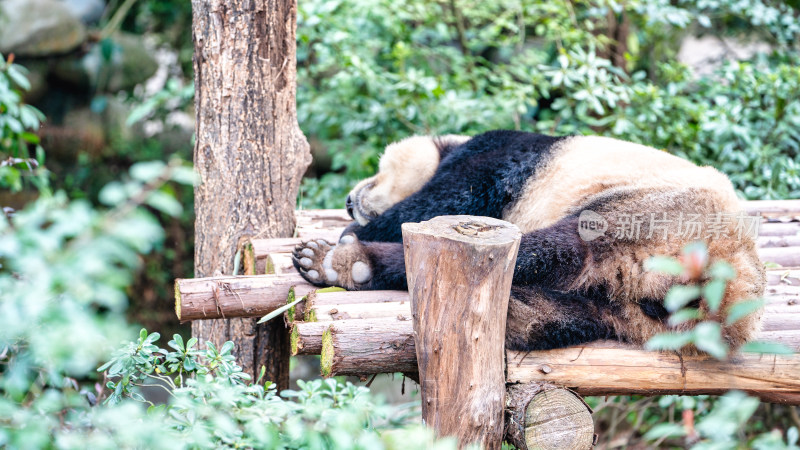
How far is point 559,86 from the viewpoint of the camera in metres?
4.70

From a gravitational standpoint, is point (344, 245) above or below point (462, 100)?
below

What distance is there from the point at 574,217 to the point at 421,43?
3.57 m

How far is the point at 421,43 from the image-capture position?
5.63 metres

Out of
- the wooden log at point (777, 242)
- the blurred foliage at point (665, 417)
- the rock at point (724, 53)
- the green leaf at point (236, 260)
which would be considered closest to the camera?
the green leaf at point (236, 260)

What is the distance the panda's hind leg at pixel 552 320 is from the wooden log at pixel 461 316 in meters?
0.21

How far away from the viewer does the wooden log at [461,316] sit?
1803mm

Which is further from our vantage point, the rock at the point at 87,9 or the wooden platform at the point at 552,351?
the rock at the point at 87,9

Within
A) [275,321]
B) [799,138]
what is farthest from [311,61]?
[799,138]

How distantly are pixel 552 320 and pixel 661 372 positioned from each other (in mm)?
396

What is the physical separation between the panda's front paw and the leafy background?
0.49 m

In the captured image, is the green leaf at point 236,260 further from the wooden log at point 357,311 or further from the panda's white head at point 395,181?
the wooden log at point 357,311

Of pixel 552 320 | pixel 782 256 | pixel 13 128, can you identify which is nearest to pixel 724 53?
pixel 782 256

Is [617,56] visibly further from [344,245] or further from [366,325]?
[366,325]

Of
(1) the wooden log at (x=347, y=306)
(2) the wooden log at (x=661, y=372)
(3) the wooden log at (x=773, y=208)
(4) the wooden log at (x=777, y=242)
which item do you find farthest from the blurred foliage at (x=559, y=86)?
(2) the wooden log at (x=661, y=372)
